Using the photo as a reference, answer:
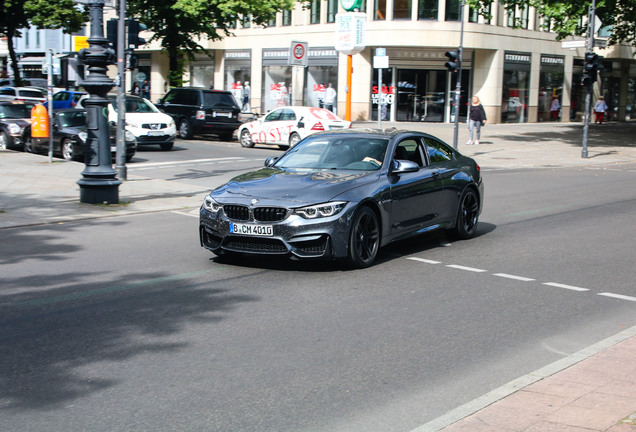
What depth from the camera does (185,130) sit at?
32125 mm

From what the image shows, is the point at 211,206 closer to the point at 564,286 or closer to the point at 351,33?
the point at 564,286

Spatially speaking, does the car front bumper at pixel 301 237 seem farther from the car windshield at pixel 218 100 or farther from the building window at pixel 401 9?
the building window at pixel 401 9

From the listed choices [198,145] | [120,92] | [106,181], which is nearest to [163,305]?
[106,181]

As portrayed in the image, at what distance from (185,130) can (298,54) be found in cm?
584

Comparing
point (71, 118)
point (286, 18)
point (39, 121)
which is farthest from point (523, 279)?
point (286, 18)

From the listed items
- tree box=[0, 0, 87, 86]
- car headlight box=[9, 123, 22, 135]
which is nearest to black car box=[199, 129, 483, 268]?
car headlight box=[9, 123, 22, 135]

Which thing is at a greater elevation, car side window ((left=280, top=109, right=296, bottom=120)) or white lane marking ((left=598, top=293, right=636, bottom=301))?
car side window ((left=280, top=109, right=296, bottom=120))

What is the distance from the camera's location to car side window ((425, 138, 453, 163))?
417 inches

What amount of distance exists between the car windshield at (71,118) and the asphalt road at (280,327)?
12.5 meters

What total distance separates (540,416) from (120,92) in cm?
1429

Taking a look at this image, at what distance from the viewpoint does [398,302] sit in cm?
748

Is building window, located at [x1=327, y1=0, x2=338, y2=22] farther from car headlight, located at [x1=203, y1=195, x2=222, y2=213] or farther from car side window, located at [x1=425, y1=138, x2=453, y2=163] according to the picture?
car headlight, located at [x1=203, y1=195, x2=222, y2=213]

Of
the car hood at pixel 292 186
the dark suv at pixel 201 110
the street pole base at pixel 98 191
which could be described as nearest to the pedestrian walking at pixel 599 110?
the dark suv at pixel 201 110

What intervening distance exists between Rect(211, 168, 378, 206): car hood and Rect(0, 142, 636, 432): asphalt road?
31.1 inches
